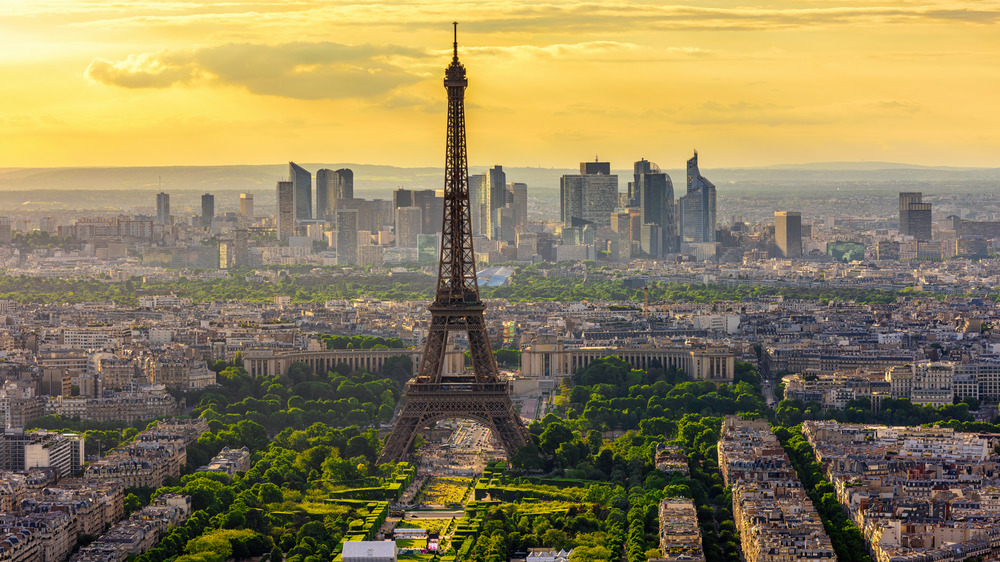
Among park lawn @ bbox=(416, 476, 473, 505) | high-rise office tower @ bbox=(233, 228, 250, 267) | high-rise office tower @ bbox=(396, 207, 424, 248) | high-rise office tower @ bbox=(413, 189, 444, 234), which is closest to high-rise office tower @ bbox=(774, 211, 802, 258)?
high-rise office tower @ bbox=(413, 189, 444, 234)

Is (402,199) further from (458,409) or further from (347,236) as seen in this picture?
(458,409)

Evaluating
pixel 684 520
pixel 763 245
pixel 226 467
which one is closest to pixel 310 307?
pixel 226 467

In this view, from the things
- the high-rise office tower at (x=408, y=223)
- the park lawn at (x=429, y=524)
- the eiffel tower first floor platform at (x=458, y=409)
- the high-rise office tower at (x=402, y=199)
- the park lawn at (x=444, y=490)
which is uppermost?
the high-rise office tower at (x=402, y=199)

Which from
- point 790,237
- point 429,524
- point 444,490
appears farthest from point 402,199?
point 429,524

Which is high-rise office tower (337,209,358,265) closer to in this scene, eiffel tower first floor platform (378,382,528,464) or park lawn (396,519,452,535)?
eiffel tower first floor platform (378,382,528,464)

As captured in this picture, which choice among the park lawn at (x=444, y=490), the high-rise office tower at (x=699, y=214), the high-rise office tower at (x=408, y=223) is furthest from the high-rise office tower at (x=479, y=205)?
the park lawn at (x=444, y=490)

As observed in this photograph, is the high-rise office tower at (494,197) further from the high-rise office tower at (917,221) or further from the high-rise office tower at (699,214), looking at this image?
the high-rise office tower at (917,221)
